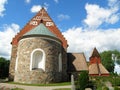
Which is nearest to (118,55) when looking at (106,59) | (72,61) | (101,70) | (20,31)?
(106,59)

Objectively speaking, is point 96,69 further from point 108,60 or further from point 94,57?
point 108,60

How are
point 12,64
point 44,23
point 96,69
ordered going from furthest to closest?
point 96,69 → point 44,23 → point 12,64

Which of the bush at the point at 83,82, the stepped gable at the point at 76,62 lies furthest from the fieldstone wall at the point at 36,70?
the bush at the point at 83,82

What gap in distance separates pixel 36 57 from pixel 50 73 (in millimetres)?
3035

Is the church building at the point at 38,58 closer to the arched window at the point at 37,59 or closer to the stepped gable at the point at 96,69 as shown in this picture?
the arched window at the point at 37,59

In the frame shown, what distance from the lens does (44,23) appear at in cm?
3412

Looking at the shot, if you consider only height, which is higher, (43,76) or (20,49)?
(20,49)

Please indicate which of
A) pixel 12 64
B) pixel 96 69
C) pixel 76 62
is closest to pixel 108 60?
pixel 96 69

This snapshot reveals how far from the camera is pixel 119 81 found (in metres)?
26.6

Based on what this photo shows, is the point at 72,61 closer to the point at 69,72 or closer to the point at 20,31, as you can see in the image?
the point at 69,72

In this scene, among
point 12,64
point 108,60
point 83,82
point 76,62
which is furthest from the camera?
point 108,60

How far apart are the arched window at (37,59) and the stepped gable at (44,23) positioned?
333 inches

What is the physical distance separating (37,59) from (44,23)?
1045cm

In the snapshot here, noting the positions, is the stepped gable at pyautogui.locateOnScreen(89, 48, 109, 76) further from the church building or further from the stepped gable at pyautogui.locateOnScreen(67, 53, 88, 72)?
the church building
